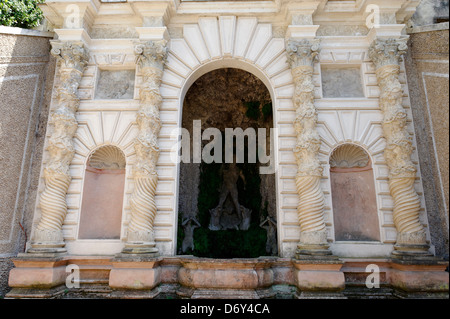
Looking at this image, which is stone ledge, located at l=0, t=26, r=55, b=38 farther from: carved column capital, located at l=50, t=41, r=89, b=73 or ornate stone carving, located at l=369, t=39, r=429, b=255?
ornate stone carving, located at l=369, t=39, r=429, b=255

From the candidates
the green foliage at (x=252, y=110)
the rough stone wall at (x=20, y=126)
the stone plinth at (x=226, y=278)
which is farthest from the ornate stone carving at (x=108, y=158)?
the green foliage at (x=252, y=110)

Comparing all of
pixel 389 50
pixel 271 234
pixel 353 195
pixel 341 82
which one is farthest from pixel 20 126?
pixel 389 50

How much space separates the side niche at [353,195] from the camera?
7555 millimetres

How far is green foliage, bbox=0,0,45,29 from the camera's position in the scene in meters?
9.49

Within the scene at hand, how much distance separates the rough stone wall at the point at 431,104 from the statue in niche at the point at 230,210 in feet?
18.5

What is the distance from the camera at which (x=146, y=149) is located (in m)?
7.39

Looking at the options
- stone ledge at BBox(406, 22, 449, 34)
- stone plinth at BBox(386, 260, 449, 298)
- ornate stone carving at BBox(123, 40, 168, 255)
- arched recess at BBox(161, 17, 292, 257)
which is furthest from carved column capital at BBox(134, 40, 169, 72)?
stone plinth at BBox(386, 260, 449, 298)

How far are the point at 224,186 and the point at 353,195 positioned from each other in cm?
489

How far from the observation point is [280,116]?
802 cm

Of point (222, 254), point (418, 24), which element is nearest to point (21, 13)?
point (222, 254)

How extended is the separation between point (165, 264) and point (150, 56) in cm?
533

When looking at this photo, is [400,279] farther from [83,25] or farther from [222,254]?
[83,25]

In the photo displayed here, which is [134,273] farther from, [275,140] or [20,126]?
[20,126]
